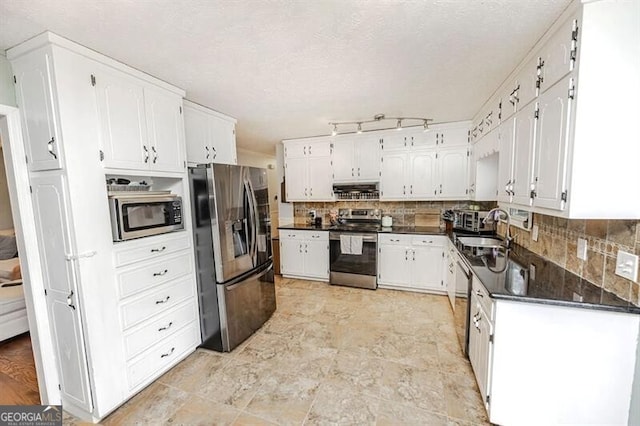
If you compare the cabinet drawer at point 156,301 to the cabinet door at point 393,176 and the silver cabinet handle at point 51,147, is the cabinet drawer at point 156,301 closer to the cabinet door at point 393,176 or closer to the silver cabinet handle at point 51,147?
the silver cabinet handle at point 51,147

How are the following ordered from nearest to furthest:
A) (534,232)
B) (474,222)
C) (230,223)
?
(534,232) < (230,223) < (474,222)

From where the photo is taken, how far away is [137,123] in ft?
6.49

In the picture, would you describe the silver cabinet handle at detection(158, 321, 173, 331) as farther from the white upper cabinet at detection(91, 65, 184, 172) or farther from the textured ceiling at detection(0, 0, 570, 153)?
the textured ceiling at detection(0, 0, 570, 153)

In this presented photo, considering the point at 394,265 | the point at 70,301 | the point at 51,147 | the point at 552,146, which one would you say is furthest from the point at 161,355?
the point at 552,146

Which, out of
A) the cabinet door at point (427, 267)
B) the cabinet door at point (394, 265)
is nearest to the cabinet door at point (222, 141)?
the cabinet door at point (394, 265)

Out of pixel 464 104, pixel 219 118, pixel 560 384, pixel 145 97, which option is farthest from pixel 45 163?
pixel 464 104

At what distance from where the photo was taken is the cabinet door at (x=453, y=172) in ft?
12.3

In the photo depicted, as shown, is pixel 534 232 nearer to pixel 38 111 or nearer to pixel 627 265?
pixel 627 265

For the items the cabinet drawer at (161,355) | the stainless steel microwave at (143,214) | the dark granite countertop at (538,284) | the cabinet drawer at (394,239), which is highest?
the stainless steel microwave at (143,214)

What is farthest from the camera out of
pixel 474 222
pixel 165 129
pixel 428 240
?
pixel 428 240

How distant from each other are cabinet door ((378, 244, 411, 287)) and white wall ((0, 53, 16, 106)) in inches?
154

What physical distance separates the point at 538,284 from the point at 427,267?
7.03 feet

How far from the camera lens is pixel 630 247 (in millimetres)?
1361

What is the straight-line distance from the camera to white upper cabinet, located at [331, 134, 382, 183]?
13.6 feet
